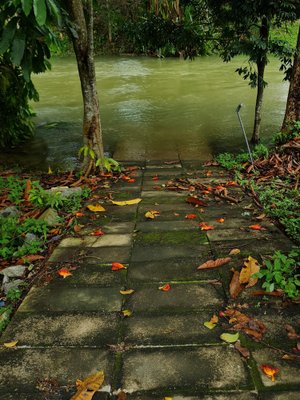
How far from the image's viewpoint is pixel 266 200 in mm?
3928

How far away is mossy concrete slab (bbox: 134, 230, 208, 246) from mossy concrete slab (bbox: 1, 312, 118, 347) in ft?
3.19

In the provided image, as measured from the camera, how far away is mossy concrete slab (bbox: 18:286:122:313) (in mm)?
2312

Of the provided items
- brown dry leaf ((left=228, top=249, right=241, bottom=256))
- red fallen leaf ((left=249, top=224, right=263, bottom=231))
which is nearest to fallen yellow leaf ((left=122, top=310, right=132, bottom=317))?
brown dry leaf ((left=228, top=249, right=241, bottom=256))

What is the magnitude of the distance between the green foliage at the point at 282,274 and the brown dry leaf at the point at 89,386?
3.70ft

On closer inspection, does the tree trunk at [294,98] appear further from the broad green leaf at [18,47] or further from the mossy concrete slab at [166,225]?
the broad green leaf at [18,47]

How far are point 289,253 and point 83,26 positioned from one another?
3657 millimetres

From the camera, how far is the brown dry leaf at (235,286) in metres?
2.35

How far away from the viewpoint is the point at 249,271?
8.25ft

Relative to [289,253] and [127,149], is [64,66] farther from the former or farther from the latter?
[289,253]

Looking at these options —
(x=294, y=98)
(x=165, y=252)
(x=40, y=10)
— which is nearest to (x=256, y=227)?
(x=165, y=252)

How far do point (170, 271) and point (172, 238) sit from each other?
0.54 meters

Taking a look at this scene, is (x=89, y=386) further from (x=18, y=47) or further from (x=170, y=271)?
(x=18, y=47)

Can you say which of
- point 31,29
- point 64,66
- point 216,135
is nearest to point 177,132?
point 216,135

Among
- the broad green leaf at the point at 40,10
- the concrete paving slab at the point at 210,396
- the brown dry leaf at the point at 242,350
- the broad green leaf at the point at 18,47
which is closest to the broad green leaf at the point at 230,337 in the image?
the brown dry leaf at the point at 242,350
